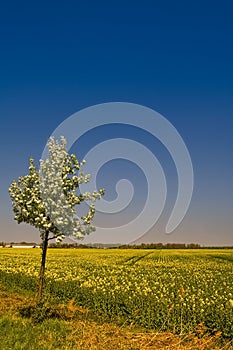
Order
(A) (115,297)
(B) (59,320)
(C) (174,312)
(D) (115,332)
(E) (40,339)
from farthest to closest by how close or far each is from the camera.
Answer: (A) (115,297) → (C) (174,312) → (B) (59,320) → (D) (115,332) → (E) (40,339)

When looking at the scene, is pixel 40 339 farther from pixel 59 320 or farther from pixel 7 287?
pixel 7 287

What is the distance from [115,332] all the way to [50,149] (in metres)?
5.64

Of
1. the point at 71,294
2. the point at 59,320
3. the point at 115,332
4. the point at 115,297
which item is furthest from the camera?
the point at 71,294

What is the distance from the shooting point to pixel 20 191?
12.6 meters

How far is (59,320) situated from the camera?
12.6m

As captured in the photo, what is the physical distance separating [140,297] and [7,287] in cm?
1105

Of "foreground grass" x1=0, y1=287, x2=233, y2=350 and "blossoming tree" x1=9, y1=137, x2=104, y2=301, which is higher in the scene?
"blossoming tree" x1=9, y1=137, x2=104, y2=301

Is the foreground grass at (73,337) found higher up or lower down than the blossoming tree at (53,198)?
lower down

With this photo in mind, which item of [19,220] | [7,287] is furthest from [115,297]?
[7,287]

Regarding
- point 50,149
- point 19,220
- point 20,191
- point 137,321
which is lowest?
point 137,321

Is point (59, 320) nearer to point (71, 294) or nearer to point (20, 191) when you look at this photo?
point (20, 191)

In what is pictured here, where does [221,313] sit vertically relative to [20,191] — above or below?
below

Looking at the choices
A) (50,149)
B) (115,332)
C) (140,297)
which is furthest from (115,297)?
(50,149)

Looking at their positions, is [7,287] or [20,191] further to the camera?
[7,287]
